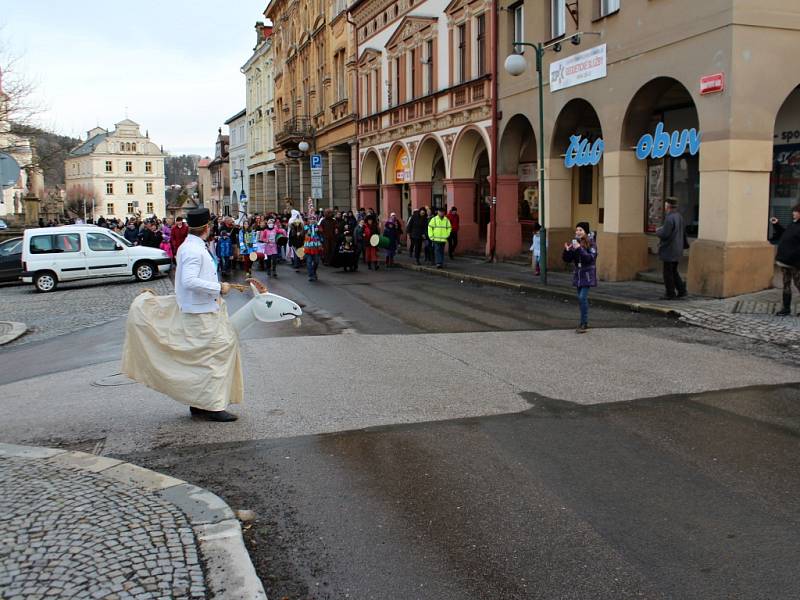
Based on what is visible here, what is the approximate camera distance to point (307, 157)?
50.0 metres

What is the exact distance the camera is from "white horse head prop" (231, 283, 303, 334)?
736 cm

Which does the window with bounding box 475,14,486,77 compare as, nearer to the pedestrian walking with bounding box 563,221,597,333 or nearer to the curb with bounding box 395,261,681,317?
the curb with bounding box 395,261,681,317

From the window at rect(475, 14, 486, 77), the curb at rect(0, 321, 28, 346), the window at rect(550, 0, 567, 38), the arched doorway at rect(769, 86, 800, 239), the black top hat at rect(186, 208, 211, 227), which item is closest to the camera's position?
the black top hat at rect(186, 208, 211, 227)

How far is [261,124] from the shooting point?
6588 cm

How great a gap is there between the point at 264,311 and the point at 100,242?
17783mm

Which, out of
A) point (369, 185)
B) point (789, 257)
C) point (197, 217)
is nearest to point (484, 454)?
point (197, 217)

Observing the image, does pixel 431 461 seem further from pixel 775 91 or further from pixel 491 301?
pixel 775 91

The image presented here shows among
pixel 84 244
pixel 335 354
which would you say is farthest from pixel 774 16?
pixel 84 244

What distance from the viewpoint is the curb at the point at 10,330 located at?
45.2ft

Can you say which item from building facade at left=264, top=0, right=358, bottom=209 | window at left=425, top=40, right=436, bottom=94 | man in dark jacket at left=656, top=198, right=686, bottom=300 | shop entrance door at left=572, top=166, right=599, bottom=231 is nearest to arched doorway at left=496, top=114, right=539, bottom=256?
shop entrance door at left=572, top=166, right=599, bottom=231

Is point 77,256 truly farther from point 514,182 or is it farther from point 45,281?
point 514,182

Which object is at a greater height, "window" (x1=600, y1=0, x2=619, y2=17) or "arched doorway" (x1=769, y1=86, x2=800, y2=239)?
"window" (x1=600, y1=0, x2=619, y2=17)

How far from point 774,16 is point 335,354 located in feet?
32.3

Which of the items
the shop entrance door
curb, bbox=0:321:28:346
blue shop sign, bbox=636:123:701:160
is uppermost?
blue shop sign, bbox=636:123:701:160
